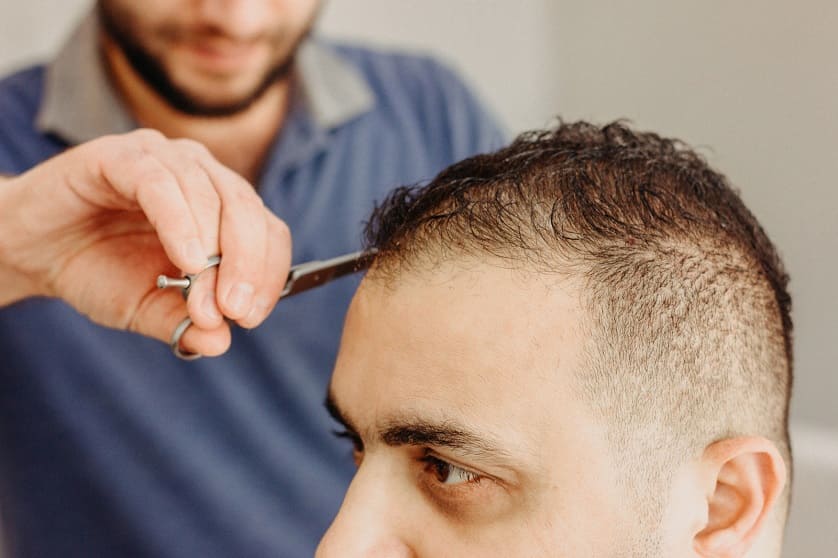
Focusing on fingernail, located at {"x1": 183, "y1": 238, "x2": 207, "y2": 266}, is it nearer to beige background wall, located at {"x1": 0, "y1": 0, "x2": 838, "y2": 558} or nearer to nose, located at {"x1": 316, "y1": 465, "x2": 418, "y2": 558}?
nose, located at {"x1": 316, "y1": 465, "x2": 418, "y2": 558}

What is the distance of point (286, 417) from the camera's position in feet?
4.35

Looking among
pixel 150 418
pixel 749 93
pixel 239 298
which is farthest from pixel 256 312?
pixel 749 93

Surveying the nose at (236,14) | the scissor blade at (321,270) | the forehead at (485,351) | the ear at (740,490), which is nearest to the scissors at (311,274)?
the scissor blade at (321,270)

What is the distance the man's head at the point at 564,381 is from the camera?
0.70m

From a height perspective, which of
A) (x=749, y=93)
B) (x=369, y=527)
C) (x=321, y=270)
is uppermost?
(x=749, y=93)

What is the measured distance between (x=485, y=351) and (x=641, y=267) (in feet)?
0.51

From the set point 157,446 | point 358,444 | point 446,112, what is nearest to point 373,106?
point 446,112

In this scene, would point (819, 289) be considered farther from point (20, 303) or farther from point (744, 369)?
point (20, 303)

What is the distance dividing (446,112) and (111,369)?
720 mm

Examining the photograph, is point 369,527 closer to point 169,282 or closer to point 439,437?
point 439,437

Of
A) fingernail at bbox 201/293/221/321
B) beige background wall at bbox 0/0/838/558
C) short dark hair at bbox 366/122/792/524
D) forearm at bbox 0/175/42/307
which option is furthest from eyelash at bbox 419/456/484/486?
beige background wall at bbox 0/0/838/558

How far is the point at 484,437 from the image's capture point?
692 mm

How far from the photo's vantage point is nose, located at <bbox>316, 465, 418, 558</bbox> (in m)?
0.72

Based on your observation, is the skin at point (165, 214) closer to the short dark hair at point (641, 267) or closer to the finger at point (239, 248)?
the finger at point (239, 248)
